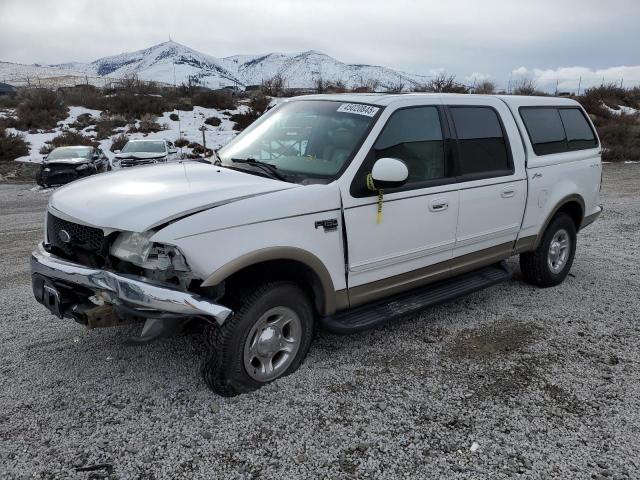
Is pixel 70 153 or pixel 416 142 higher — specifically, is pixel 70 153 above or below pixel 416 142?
below

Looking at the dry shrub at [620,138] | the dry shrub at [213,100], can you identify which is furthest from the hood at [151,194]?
the dry shrub at [213,100]

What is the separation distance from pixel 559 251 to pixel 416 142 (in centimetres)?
273

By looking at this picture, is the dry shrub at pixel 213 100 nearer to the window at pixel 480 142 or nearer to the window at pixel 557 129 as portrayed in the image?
the window at pixel 557 129

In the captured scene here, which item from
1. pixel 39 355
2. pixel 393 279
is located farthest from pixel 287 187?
pixel 39 355

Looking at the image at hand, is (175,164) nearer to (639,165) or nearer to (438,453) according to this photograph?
(438,453)

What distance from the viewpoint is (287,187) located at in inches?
133

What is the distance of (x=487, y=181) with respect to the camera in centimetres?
446

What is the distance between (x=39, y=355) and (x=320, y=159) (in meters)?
2.57

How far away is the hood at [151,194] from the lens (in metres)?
2.95

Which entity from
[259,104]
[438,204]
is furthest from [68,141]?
[438,204]

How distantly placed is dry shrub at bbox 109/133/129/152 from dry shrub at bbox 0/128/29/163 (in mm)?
3346

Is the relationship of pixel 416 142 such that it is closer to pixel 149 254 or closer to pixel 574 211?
pixel 149 254

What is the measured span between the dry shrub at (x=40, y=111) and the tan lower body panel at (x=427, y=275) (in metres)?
26.1

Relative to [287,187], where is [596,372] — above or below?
below
